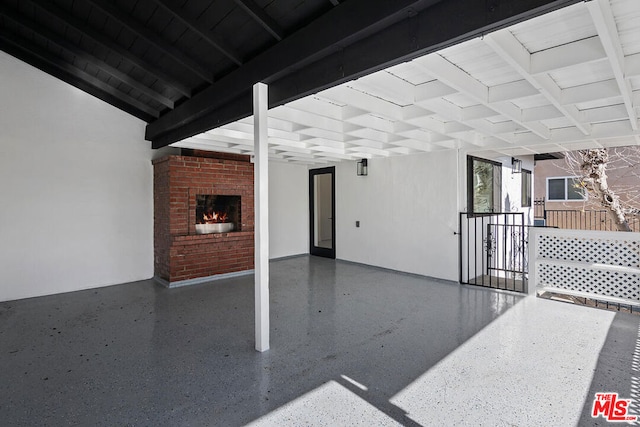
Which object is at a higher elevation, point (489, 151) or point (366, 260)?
point (489, 151)

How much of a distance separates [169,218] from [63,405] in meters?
3.44

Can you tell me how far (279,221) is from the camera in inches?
308

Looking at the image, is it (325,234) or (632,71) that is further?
(325,234)

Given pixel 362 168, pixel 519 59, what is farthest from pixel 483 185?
pixel 519 59

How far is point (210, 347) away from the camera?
10.4ft

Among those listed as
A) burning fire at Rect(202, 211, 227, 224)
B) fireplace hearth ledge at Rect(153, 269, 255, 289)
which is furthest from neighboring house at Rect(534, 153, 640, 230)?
burning fire at Rect(202, 211, 227, 224)

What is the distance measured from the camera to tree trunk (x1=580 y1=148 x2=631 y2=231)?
20.7ft

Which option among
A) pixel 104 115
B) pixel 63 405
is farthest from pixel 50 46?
pixel 63 405

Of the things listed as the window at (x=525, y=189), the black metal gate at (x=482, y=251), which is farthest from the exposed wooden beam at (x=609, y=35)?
the window at (x=525, y=189)

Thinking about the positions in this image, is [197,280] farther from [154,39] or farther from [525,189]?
[525,189]

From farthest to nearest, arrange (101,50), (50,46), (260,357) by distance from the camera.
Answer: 1. (50,46)
2. (101,50)
3. (260,357)

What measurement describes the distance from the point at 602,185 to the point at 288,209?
A: 6.53 m

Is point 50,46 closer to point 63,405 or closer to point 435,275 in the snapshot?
point 63,405

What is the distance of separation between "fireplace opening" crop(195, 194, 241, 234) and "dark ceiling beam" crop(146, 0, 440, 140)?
8.54 ft
